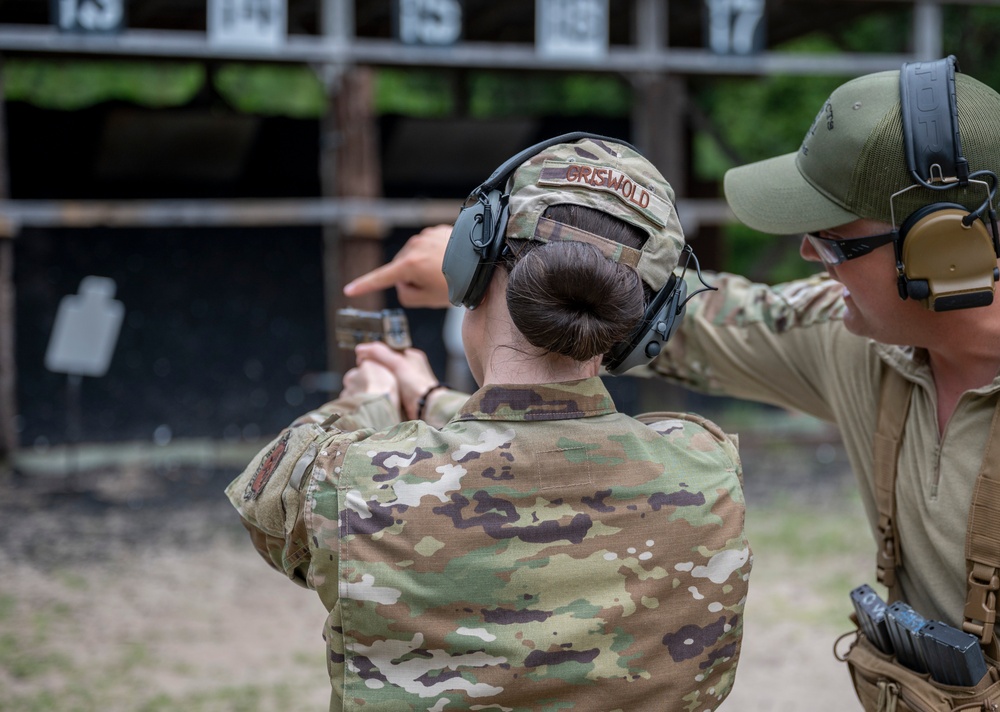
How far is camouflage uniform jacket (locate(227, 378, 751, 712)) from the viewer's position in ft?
4.50

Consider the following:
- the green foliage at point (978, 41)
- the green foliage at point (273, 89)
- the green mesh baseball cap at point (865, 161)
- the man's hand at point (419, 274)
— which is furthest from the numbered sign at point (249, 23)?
the green foliage at point (273, 89)

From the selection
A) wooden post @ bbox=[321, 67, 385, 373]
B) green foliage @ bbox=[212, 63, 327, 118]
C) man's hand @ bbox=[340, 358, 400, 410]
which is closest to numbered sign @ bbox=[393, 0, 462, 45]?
wooden post @ bbox=[321, 67, 385, 373]

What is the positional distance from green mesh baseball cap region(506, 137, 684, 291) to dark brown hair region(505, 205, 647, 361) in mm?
12

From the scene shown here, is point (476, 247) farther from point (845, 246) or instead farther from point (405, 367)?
point (845, 246)

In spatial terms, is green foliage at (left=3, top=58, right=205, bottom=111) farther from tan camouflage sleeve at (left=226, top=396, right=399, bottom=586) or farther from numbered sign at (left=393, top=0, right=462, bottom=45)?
tan camouflage sleeve at (left=226, top=396, right=399, bottom=586)

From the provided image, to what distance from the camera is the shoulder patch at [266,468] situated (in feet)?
4.91

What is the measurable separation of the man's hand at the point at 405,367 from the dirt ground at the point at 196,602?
253cm

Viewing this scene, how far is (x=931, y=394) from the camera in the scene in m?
1.86

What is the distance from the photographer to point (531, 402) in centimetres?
145

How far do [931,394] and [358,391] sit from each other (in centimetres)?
103

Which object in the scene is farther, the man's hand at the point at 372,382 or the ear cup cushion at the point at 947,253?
the man's hand at the point at 372,382

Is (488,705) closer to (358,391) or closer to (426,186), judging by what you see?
(358,391)

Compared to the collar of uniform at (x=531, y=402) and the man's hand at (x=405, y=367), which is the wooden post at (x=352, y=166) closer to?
the man's hand at (x=405, y=367)

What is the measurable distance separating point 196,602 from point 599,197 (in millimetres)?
4297
